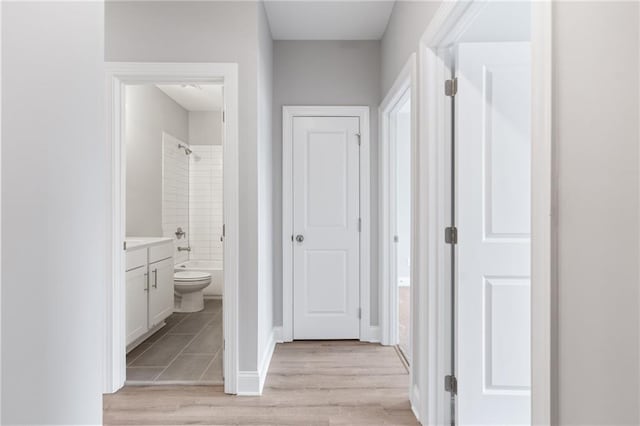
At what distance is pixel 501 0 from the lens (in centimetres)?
155

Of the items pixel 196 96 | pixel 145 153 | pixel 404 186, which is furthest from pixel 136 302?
pixel 404 186

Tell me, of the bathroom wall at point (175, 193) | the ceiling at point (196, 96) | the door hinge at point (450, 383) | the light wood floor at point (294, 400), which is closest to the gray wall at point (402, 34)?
the door hinge at point (450, 383)

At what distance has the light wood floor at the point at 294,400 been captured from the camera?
228cm

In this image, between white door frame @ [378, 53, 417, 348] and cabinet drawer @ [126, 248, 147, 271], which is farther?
white door frame @ [378, 53, 417, 348]

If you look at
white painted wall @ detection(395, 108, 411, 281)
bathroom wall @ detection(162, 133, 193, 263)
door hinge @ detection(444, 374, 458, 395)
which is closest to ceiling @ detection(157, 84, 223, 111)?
bathroom wall @ detection(162, 133, 193, 263)

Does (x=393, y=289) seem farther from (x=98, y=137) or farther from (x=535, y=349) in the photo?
(x=98, y=137)

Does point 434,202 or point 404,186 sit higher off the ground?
point 404,186

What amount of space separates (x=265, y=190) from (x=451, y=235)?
1.56 meters

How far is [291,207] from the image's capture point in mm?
3645

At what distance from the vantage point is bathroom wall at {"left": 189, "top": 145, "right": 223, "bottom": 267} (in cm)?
579

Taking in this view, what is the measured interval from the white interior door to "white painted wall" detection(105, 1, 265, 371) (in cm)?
129

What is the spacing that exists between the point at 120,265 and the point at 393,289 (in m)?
2.14

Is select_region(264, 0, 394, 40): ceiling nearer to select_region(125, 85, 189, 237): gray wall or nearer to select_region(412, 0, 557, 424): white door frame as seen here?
select_region(412, 0, 557, 424): white door frame

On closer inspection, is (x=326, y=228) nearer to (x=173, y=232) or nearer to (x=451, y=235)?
(x=451, y=235)
